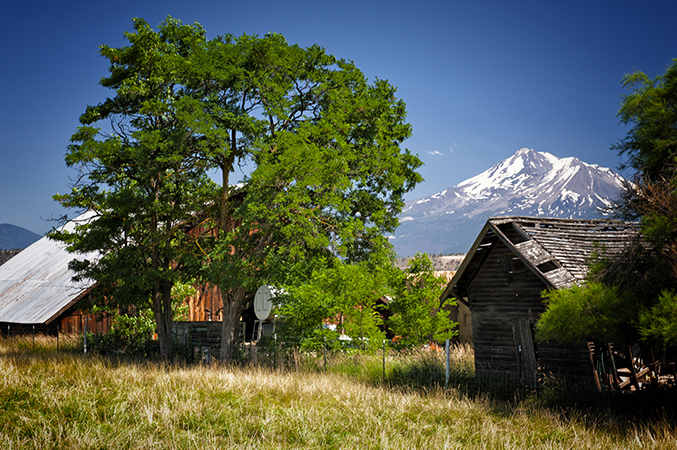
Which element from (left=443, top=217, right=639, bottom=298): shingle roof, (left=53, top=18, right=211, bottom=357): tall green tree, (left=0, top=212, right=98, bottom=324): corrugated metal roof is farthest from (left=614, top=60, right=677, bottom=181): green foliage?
(left=0, top=212, right=98, bottom=324): corrugated metal roof

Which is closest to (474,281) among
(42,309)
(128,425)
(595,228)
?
(595,228)

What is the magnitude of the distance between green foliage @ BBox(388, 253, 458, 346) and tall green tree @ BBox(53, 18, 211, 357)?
8950mm

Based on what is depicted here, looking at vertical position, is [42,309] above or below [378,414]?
above

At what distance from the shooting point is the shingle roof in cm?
1544

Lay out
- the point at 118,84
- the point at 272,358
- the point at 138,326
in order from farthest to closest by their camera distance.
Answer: the point at 138,326, the point at 118,84, the point at 272,358

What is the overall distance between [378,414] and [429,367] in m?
4.50

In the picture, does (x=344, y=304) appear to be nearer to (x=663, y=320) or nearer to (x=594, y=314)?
(x=594, y=314)

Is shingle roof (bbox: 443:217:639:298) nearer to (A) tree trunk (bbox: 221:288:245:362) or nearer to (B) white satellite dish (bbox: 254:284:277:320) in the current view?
(B) white satellite dish (bbox: 254:284:277:320)

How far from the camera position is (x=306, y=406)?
1177cm

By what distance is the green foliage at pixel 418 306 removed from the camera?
17438 millimetres

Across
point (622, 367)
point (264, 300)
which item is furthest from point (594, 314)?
point (264, 300)

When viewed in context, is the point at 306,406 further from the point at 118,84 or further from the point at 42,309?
the point at 42,309

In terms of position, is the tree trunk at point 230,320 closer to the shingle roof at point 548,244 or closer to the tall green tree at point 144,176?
Answer: the tall green tree at point 144,176

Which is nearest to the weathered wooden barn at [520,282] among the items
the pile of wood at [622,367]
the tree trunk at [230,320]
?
→ the pile of wood at [622,367]
